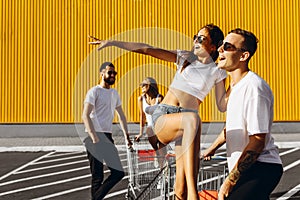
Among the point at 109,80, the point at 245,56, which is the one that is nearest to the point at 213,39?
the point at 245,56

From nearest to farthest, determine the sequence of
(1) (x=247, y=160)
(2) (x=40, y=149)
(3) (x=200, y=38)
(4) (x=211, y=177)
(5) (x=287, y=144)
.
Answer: (1) (x=247, y=160)
(3) (x=200, y=38)
(4) (x=211, y=177)
(2) (x=40, y=149)
(5) (x=287, y=144)

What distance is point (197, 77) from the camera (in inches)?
168

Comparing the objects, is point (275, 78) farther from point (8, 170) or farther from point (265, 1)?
point (8, 170)

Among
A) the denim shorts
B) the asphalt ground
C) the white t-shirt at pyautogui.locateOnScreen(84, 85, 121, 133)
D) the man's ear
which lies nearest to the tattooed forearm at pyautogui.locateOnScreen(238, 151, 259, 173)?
the man's ear

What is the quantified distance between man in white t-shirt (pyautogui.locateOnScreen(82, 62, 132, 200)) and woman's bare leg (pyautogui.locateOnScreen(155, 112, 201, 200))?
2.37 metres

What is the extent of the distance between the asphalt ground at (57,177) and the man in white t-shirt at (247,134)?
2797 mm

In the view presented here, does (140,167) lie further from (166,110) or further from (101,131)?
(166,110)

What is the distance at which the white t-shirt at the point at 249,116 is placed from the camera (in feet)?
10.7

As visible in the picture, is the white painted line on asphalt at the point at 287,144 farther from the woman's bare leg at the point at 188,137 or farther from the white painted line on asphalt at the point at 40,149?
the woman's bare leg at the point at 188,137

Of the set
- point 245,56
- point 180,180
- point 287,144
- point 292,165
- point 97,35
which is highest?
point 97,35

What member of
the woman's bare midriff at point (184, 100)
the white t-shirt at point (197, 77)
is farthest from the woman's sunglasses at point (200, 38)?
the woman's bare midriff at point (184, 100)

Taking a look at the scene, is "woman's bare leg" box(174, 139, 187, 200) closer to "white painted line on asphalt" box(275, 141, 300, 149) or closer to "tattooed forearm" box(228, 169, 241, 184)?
"tattooed forearm" box(228, 169, 241, 184)

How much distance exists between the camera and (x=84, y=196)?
318 inches

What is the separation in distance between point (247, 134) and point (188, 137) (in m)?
A: 0.69
